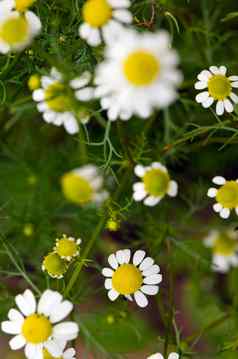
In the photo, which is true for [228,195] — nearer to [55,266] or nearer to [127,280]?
[127,280]

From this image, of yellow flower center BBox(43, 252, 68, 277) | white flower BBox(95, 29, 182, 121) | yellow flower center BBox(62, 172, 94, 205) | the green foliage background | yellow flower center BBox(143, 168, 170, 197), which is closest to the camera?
white flower BBox(95, 29, 182, 121)

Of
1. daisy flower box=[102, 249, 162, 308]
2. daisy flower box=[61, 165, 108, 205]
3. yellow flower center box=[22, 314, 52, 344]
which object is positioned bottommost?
daisy flower box=[102, 249, 162, 308]

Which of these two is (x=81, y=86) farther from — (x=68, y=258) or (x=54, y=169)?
(x=54, y=169)

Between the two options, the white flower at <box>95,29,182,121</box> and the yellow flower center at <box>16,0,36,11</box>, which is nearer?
the white flower at <box>95,29,182,121</box>

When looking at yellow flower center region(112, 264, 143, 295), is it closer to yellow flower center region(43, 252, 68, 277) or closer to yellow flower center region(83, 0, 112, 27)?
yellow flower center region(43, 252, 68, 277)

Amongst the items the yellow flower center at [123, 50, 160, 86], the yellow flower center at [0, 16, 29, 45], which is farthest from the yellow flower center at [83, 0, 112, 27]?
the yellow flower center at [123, 50, 160, 86]

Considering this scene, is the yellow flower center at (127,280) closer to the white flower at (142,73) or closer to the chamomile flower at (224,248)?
the chamomile flower at (224,248)

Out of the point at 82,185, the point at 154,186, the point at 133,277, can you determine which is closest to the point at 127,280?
the point at 133,277
